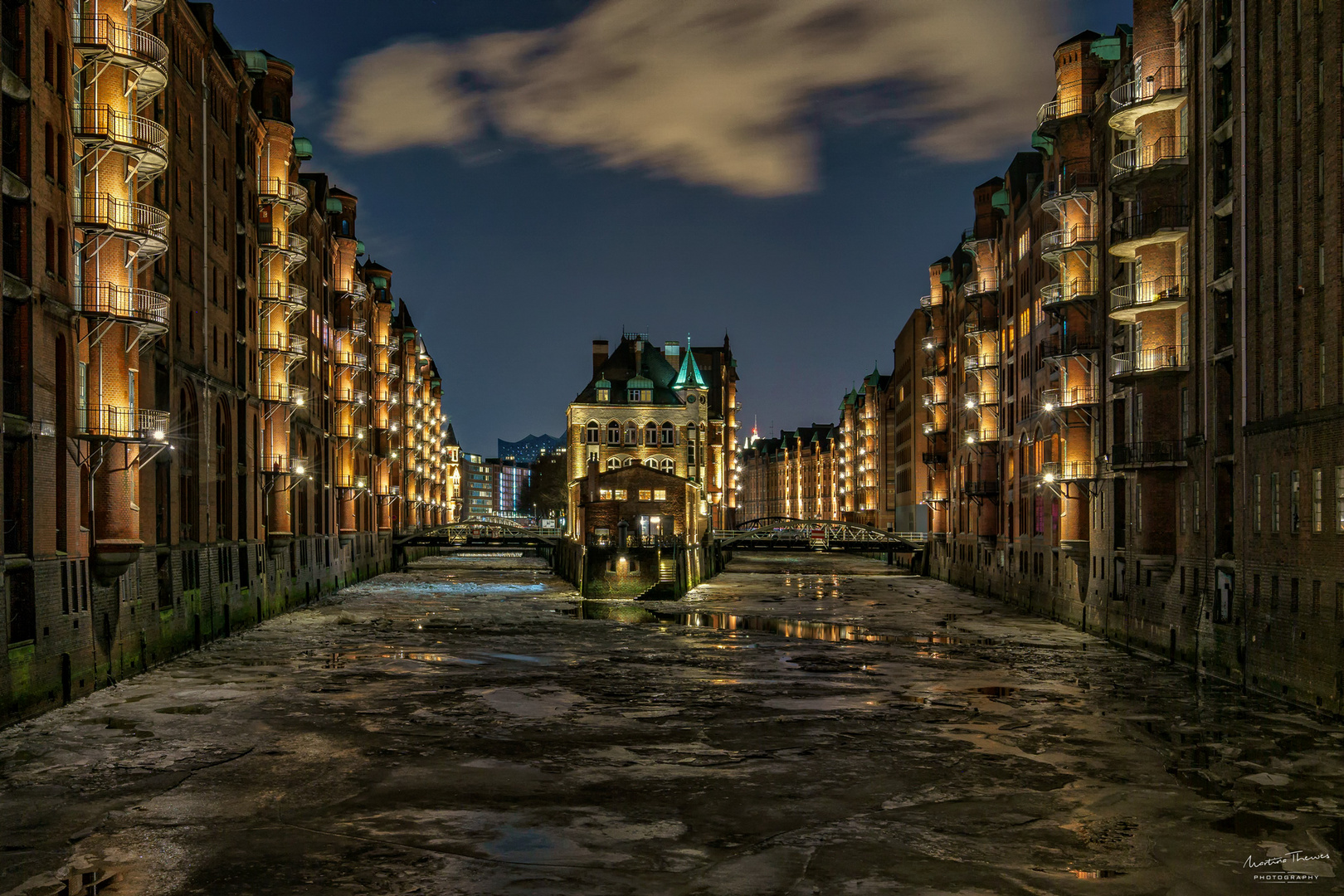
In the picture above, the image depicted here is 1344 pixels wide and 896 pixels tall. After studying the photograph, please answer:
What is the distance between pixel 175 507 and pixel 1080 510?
3740 centimetres

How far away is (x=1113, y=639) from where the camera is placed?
168 ft

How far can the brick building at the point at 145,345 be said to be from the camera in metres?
32.2

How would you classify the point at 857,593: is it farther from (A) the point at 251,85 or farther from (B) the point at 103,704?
(B) the point at 103,704

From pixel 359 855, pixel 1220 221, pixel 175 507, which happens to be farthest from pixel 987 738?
pixel 175 507

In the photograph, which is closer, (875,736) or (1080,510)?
(875,736)

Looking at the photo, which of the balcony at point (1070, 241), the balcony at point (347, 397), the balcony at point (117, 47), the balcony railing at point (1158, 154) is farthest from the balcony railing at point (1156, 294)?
the balcony at point (347, 397)

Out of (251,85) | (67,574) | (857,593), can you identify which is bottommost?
(857,593)

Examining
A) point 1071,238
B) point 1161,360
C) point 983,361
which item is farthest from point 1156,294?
point 983,361

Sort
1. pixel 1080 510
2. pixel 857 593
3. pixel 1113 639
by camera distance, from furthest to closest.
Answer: pixel 857 593
pixel 1080 510
pixel 1113 639

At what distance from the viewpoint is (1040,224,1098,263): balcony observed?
5362cm

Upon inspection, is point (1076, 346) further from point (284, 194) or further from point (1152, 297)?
point (284, 194)

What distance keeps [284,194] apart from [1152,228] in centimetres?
4312

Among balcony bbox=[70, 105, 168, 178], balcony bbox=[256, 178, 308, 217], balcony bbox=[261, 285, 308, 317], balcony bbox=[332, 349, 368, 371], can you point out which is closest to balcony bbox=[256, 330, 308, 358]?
balcony bbox=[261, 285, 308, 317]

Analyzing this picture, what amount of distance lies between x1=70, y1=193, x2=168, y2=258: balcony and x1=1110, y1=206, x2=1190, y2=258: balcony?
33315 mm
